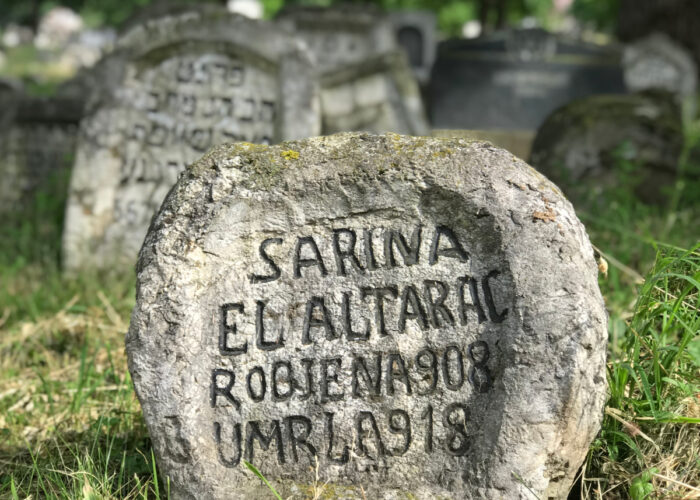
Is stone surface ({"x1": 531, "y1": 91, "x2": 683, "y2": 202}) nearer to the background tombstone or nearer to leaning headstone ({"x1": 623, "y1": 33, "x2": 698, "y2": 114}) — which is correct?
leaning headstone ({"x1": 623, "y1": 33, "x2": 698, "y2": 114})

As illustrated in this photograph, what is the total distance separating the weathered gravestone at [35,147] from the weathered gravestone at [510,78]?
199 inches

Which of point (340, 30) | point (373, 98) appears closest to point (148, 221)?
point (373, 98)

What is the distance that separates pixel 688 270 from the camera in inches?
86.3

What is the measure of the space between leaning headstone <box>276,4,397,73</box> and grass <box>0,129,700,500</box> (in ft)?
21.0

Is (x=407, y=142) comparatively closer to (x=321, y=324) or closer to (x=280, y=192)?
(x=280, y=192)

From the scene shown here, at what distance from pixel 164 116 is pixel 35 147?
78.5 inches

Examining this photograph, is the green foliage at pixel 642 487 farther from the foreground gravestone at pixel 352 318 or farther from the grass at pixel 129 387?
the foreground gravestone at pixel 352 318

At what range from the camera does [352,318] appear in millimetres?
1910

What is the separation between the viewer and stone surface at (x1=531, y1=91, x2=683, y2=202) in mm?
4559

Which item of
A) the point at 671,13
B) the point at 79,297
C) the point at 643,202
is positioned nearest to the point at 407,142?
the point at 79,297

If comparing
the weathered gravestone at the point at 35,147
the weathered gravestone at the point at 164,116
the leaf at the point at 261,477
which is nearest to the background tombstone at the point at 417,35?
the weathered gravestone at the point at 35,147

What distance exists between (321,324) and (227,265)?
0.29 metres

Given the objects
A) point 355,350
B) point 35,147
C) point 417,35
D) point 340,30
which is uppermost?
point 417,35

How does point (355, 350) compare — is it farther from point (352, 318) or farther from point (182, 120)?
point (182, 120)
